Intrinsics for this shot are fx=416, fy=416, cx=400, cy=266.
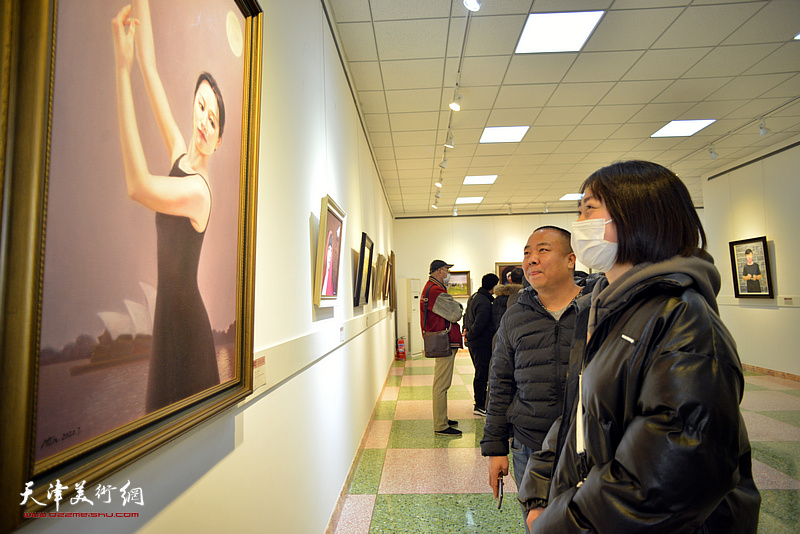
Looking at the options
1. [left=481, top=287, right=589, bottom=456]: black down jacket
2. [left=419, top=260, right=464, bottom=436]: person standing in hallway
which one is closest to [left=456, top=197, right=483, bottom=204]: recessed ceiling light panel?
[left=419, top=260, right=464, bottom=436]: person standing in hallway

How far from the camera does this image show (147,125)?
0.83 meters

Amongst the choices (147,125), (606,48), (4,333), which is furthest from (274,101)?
(606,48)

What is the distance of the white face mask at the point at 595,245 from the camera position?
1142 mm

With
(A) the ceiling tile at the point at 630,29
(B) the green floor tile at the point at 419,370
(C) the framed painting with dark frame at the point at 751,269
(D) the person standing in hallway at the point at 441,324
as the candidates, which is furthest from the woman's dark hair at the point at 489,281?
(C) the framed painting with dark frame at the point at 751,269

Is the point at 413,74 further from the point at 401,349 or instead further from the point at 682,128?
the point at 401,349

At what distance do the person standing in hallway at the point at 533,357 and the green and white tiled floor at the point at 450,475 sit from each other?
1121mm

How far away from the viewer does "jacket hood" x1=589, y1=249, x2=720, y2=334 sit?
95 cm

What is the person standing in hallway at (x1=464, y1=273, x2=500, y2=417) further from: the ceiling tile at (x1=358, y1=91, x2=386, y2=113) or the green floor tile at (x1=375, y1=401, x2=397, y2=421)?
the ceiling tile at (x1=358, y1=91, x2=386, y2=113)

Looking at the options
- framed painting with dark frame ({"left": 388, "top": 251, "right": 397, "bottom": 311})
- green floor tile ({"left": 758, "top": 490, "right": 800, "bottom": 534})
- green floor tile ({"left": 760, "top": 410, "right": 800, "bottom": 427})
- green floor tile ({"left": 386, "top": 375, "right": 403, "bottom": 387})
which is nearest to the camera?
green floor tile ({"left": 758, "top": 490, "right": 800, "bottom": 534})

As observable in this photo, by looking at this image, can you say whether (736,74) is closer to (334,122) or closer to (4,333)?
(334,122)

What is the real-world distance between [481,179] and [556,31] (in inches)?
190

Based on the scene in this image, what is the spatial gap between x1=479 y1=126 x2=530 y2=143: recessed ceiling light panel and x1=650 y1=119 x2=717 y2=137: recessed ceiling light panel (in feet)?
6.77

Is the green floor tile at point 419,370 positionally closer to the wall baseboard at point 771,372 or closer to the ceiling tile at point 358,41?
the wall baseboard at point 771,372

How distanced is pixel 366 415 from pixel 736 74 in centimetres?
549
